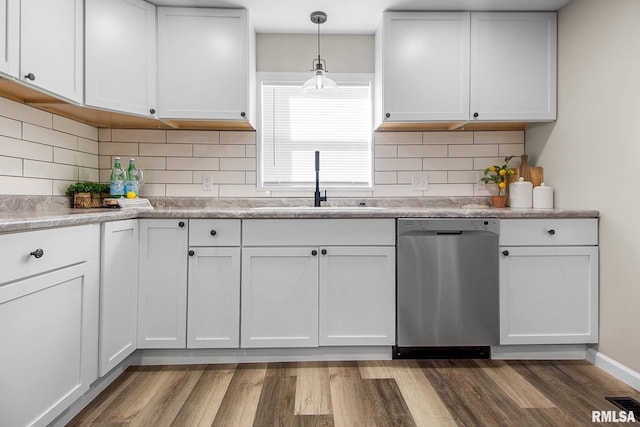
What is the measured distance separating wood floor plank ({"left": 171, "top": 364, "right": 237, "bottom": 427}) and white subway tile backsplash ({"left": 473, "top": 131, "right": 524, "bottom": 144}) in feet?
7.43

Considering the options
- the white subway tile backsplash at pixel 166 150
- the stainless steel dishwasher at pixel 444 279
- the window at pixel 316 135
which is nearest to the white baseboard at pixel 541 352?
the stainless steel dishwasher at pixel 444 279

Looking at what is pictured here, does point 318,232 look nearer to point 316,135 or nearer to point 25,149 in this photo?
point 316,135

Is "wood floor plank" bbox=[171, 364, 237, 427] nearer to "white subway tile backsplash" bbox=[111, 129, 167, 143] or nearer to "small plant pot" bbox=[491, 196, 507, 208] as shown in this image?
"white subway tile backsplash" bbox=[111, 129, 167, 143]

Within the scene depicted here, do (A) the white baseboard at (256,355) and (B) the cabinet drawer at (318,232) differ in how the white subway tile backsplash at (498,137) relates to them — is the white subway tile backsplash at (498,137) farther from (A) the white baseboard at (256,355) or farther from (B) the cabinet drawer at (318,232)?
(A) the white baseboard at (256,355)

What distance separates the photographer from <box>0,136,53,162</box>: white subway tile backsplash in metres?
1.89

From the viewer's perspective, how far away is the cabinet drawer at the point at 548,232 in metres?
2.13

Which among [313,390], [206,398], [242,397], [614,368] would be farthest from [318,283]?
[614,368]

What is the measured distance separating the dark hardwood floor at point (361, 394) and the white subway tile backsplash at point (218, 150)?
4.68 ft

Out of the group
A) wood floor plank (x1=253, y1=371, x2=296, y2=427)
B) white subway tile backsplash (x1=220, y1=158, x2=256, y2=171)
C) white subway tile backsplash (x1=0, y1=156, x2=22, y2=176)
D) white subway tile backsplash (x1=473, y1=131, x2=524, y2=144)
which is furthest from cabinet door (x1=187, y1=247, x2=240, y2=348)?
white subway tile backsplash (x1=473, y1=131, x2=524, y2=144)

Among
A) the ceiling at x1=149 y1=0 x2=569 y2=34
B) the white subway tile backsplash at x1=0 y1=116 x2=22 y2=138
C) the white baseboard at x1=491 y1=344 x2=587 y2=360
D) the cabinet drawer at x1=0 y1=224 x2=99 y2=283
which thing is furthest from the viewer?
the ceiling at x1=149 y1=0 x2=569 y2=34

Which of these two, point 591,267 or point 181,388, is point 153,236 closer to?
point 181,388

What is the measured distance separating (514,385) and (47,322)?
207 centimetres

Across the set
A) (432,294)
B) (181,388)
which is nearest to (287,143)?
(432,294)

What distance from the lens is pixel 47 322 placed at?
4.53ft
